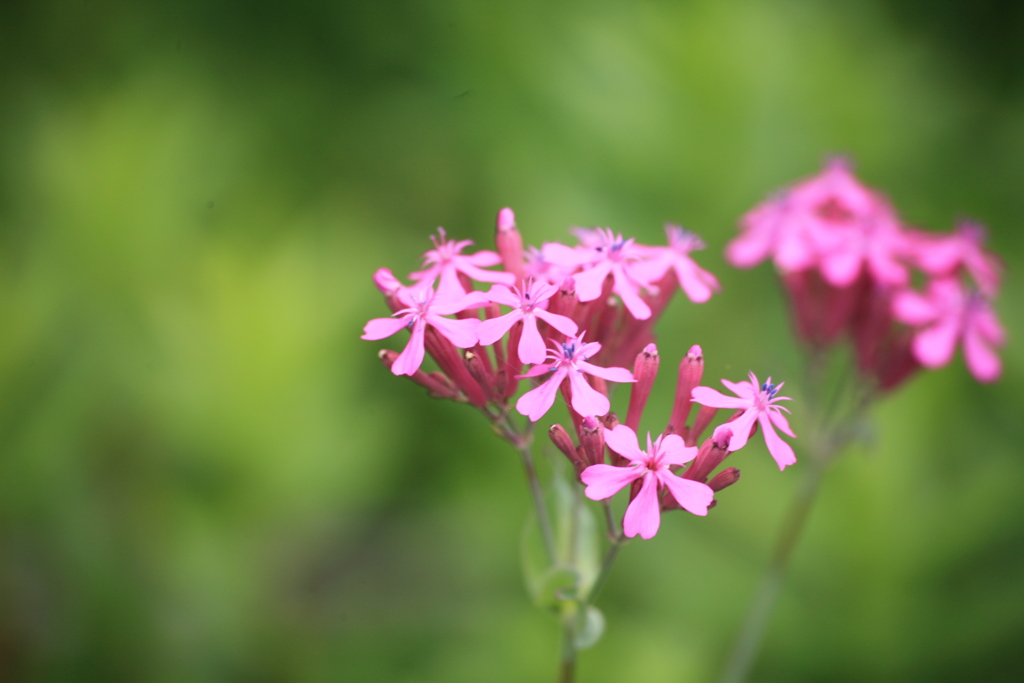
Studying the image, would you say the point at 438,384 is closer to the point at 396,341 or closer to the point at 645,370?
the point at 645,370

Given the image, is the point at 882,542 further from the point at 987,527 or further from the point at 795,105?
the point at 795,105

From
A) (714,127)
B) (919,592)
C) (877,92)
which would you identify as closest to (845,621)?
(919,592)

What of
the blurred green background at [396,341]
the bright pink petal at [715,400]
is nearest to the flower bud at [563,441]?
the bright pink petal at [715,400]

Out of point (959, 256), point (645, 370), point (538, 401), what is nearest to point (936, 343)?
point (959, 256)

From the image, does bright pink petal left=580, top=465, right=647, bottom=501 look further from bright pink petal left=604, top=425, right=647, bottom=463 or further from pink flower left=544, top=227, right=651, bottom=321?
pink flower left=544, top=227, right=651, bottom=321

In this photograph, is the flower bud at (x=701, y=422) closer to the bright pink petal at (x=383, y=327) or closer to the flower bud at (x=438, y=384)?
the flower bud at (x=438, y=384)

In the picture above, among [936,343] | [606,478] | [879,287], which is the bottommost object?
[606,478]

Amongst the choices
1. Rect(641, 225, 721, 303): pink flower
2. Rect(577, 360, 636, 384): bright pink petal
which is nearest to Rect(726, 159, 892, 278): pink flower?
Rect(641, 225, 721, 303): pink flower

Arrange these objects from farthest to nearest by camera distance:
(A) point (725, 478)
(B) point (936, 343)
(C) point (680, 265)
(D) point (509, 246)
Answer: (B) point (936, 343)
(C) point (680, 265)
(D) point (509, 246)
(A) point (725, 478)
